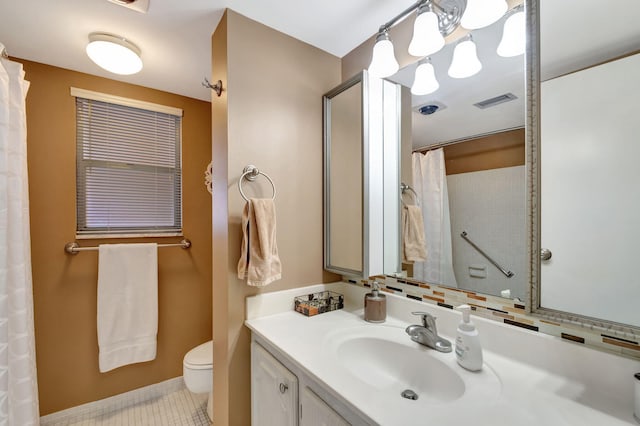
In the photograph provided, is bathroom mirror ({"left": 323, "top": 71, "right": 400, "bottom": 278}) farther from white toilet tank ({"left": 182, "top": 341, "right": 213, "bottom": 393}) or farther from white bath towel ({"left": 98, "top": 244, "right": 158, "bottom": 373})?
white bath towel ({"left": 98, "top": 244, "right": 158, "bottom": 373})

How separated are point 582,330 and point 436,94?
98 centimetres

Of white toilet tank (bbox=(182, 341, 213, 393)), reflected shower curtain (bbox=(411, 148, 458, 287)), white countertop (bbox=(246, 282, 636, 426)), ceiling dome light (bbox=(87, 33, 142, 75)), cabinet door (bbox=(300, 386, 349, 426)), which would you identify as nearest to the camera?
white countertop (bbox=(246, 282, 636, 426))

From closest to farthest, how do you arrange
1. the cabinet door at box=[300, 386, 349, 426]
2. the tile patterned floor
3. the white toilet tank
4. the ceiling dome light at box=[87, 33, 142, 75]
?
the cabinet door at box=[300, 386, 349, 426]
the ceiling dome light at box=[87, 33, 142, 75]
the white toilet tank
the tile patterned floor

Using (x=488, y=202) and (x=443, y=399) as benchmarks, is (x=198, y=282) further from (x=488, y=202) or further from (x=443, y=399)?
(x=488, y=202)

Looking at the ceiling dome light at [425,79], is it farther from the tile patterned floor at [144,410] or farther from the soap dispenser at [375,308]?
the tile patterned floor at [144,410]

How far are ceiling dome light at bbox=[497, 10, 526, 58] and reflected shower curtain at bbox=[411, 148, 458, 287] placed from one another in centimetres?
39

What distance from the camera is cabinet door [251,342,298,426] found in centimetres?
97

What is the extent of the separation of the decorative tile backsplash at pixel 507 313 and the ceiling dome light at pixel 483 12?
38.0 inches

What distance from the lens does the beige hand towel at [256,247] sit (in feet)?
3.93

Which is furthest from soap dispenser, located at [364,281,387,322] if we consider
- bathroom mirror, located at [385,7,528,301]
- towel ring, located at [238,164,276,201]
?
towel ring, located at [238,164,276,201]

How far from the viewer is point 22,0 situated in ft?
3.92

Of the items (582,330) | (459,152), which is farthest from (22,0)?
(582,330)

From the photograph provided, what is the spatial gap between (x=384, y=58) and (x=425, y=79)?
0.21 meters

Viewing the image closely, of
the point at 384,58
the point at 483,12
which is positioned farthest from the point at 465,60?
the point at 384,58
